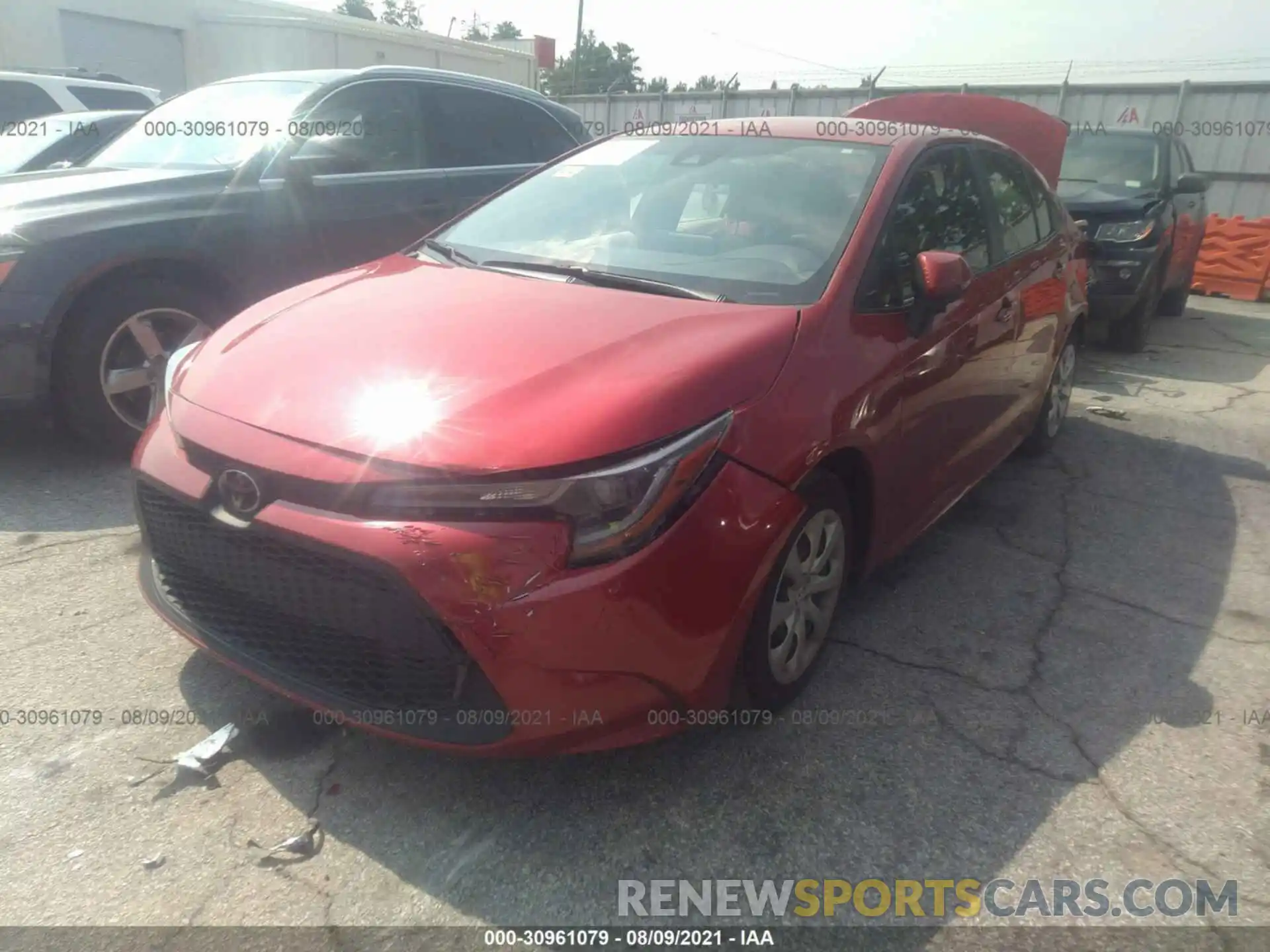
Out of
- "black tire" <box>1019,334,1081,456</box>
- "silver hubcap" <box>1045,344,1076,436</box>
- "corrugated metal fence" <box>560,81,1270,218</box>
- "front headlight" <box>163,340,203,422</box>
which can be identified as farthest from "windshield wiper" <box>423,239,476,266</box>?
"corrugated metal fence" <box>560,81,1270,218</box>

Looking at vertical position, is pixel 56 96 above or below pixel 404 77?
below

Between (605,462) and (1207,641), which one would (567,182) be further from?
(1207,641)

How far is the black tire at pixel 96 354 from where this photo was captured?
4.00m

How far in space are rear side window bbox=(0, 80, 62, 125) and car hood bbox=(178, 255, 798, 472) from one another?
7.34 meters

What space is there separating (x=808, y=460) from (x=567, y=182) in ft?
5.73

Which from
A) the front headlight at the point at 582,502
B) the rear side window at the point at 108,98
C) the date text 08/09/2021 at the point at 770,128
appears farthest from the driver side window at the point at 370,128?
the rear side window at the point at 108,98

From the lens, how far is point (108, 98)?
8.70m

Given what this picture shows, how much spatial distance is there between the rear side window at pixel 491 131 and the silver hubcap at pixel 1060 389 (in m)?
3.31

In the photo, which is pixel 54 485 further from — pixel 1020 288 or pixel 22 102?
pixel 22 102

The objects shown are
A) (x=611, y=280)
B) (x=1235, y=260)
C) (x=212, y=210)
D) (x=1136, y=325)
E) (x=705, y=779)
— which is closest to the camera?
(x=705, y=779)

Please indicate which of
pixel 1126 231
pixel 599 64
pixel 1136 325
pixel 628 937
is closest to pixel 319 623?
pixel 628 937

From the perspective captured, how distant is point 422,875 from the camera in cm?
208

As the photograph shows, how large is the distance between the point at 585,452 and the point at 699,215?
4.90 ft

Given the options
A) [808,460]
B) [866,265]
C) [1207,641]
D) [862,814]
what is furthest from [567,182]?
[1207,641]
